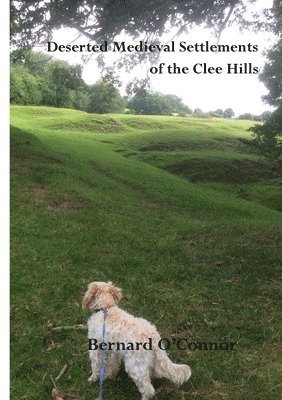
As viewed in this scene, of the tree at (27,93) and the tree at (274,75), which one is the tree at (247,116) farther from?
the tree at (274,75)

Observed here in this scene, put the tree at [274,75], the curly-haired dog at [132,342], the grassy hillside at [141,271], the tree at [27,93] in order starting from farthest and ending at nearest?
1. the tree at [27,93]
2. the tree at [274,75]
3. the grassy hillside at [141,271]
4. the curly-haired dog at [132,342]

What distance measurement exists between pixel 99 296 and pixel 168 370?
47.3 inches

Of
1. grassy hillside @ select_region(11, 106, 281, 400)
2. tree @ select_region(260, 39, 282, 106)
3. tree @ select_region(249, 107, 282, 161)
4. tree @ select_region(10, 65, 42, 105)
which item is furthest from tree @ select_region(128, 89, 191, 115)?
grassy hillside @ select_region(11, 106, 281, 400)

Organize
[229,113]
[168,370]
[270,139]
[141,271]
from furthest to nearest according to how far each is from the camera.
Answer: [229,113], [270,139], [141,271], [168,370]

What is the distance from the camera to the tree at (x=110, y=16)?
472 inches

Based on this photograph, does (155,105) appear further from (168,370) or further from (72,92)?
(168,370)

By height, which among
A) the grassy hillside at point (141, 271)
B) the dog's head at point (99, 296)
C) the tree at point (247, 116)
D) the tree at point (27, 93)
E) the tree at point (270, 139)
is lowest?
the grassy hillside at point (141, 271)

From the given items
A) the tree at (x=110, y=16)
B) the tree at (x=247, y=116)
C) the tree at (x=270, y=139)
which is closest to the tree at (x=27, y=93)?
the tree at (x=247, y=116)

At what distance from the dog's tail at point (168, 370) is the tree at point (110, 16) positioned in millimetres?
9624

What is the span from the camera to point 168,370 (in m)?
5.20

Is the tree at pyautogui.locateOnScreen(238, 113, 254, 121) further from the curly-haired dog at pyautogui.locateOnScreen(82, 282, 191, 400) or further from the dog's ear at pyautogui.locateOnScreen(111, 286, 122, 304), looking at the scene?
the curly-haired dog at pyautogui.locateOnScreen(82, 282, 191, 400)

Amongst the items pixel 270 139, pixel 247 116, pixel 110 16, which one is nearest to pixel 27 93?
pixel 247 116

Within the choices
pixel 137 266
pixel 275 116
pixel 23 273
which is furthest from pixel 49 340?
pixel 275 116

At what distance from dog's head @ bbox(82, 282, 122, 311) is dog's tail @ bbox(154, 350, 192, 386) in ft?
2.81
